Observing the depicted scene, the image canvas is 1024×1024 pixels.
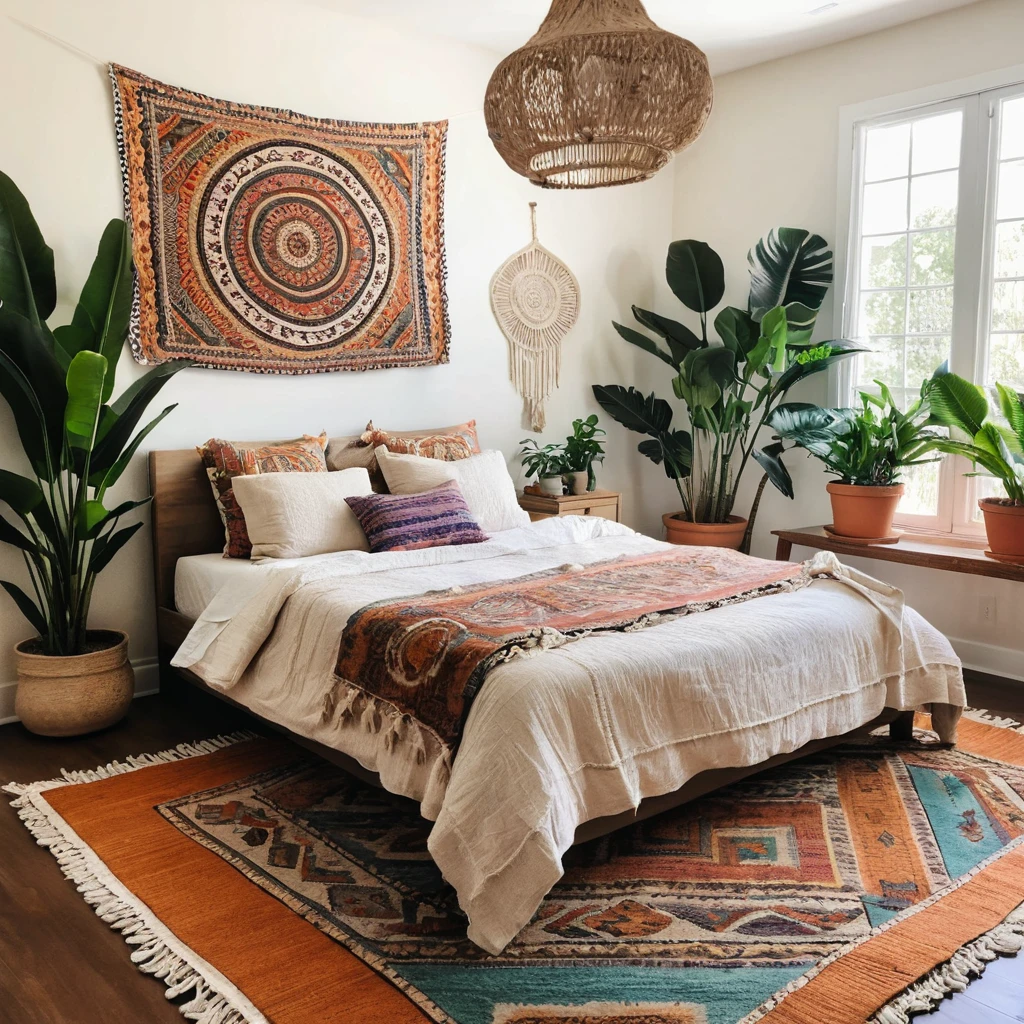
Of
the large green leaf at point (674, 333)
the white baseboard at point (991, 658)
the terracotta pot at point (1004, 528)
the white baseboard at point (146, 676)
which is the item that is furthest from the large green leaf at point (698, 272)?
the white baseboard at point (146, 676)

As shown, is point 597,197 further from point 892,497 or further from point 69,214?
point 69,214

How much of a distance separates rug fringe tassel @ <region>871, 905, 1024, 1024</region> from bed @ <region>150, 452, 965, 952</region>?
0.68 meters

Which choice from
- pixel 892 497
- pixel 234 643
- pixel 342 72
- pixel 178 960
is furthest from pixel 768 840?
pixel 342 72

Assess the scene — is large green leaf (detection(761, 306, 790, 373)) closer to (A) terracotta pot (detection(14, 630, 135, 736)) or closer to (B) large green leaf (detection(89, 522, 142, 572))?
(B) large green leaf (detection(89, 522, 142, 572))

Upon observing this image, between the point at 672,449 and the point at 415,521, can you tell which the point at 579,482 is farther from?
the point at 415,521

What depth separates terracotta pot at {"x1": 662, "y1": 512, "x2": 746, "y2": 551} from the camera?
16.5 feet

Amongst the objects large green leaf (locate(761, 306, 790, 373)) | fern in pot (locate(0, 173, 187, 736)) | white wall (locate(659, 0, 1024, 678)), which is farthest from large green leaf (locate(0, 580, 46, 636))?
white wall (locate(659, 0, 1024, 678))

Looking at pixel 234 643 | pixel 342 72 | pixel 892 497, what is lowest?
pixel 234 643

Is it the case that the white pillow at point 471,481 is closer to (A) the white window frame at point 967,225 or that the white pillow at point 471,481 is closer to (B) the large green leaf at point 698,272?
(B) the large green leaf at point 698,272

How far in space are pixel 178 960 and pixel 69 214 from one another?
8.98ft

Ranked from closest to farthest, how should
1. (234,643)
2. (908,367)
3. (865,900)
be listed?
(865,900) → (234,643) → (908,367)

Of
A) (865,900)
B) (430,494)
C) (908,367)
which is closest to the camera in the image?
(865,900)

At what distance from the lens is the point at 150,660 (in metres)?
4.02

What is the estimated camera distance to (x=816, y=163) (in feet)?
16.1
